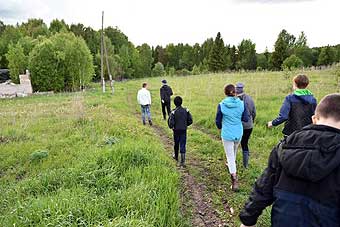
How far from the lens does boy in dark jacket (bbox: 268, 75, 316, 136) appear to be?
17.0ft

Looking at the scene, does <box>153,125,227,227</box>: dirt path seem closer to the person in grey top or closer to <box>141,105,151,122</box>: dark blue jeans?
the person in grey top

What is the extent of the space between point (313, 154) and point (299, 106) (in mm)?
3559

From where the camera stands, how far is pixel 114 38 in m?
80.8

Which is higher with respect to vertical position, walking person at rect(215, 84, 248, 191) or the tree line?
the tree line

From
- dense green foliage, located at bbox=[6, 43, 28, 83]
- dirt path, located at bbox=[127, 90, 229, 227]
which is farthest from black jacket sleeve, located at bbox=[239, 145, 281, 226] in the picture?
dense green foliage, located at bbox=[6, 43, 28, 83]

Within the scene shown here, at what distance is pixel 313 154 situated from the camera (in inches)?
79.0

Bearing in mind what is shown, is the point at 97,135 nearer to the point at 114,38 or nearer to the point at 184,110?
the point at 184,110

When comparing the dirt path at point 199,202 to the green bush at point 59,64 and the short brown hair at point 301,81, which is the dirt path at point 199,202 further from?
the green bush at point 59,64

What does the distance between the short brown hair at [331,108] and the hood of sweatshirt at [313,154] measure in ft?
0.37

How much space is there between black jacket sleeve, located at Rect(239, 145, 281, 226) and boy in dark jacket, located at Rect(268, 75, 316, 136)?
3.23 m

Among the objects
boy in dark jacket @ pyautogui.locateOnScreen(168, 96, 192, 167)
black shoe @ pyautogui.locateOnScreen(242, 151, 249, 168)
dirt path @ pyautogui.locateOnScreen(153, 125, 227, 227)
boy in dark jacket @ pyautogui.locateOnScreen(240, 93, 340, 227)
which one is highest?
boy in dark jacket @ pyautogui.locateOnScreen(240, 93, 340, 227)

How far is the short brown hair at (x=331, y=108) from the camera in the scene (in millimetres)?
2127

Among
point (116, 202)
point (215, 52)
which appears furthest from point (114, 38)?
point (116, 202)

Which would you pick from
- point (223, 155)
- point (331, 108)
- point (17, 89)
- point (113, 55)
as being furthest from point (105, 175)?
point (113, 55)
